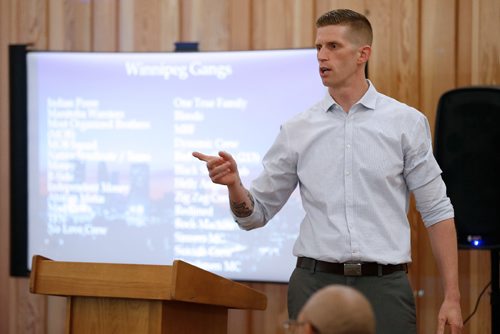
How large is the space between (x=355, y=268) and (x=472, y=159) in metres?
1.10

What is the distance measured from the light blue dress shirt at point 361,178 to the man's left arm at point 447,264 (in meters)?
0.04

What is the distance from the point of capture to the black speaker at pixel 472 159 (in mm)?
3812

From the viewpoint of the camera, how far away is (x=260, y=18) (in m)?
4.62

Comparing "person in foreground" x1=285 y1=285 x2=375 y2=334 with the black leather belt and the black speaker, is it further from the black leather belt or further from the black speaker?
the black speaker

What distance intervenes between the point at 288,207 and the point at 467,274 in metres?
0.93

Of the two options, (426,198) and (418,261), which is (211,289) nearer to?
(426,198)

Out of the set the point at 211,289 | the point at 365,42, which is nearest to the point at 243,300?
the point at 211,289

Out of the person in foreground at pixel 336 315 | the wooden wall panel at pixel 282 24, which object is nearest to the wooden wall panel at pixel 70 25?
the wooden wall panel at pixel 282 24

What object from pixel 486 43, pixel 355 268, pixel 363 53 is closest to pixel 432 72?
pixel 486 43

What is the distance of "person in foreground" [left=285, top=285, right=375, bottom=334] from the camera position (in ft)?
5.29

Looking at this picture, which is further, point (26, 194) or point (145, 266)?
point (26, 194)

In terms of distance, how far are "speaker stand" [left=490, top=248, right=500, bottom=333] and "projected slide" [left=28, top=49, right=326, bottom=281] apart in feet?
3.21

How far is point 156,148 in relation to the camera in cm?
455

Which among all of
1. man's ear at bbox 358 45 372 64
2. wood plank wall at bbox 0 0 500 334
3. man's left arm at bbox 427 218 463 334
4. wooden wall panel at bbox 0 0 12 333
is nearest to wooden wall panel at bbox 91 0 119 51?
wood plank wall at bbox 0 0 500 334
